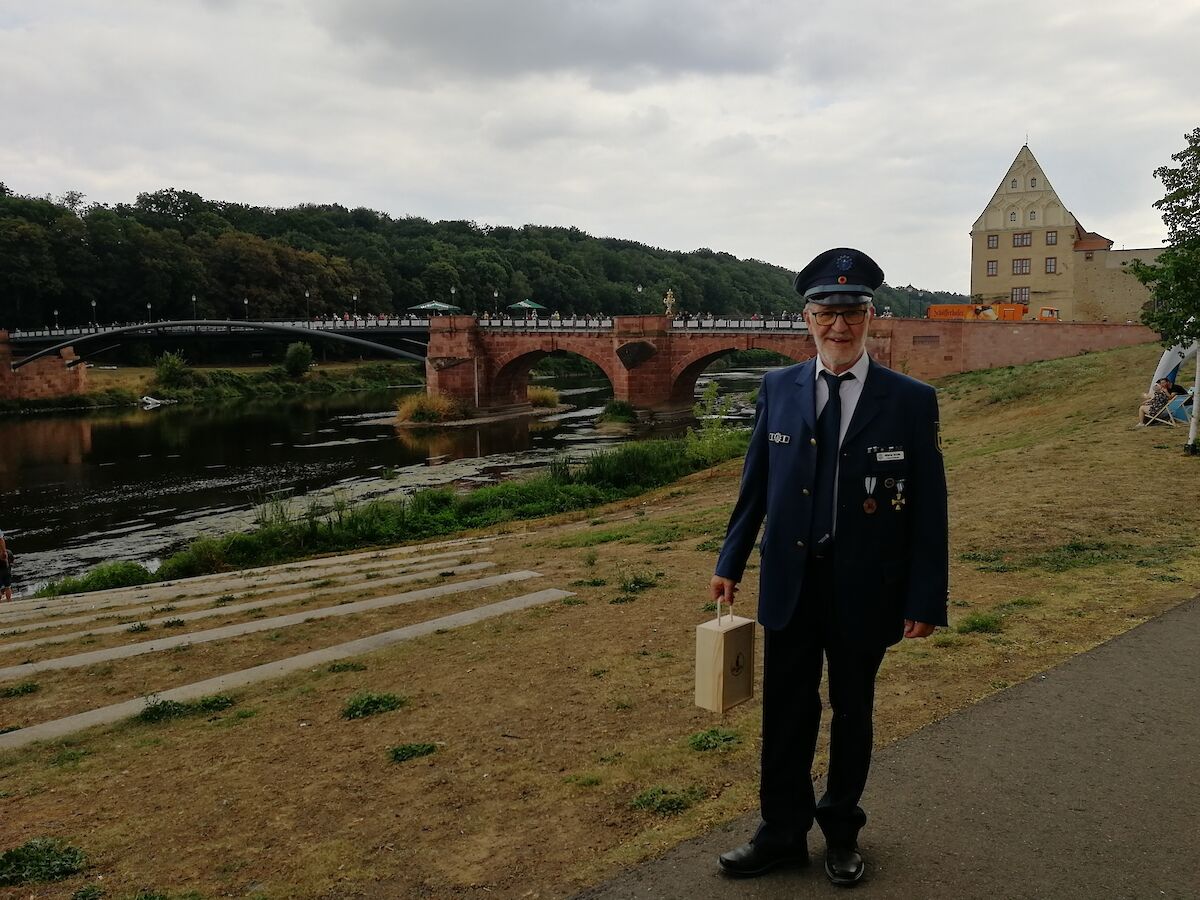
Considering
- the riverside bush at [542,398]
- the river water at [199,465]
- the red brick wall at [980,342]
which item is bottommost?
the river water at [199,465]

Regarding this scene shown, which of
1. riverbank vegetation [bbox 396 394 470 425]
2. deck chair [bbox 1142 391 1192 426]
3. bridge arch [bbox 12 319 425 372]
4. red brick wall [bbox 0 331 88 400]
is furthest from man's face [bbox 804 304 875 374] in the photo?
red brick wall [bbox 0 331 88 400]

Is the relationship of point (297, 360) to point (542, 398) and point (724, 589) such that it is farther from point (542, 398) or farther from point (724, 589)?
point (724, 589)

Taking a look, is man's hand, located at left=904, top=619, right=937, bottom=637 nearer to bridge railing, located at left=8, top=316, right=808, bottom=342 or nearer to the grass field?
the grass field

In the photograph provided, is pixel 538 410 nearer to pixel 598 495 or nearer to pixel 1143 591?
pixel 598 495

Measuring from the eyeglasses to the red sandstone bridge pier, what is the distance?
3959cm

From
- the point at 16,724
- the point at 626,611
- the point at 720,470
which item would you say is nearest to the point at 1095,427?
the point at 720,470

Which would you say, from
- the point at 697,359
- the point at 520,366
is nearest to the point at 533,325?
the point at 520,366

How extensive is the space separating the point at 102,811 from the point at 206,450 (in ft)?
132

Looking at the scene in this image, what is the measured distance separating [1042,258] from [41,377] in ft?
236

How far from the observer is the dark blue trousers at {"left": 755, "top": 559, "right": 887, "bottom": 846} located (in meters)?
3.50

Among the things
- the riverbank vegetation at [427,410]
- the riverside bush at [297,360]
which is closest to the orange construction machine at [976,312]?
the riverbank vegetation at [427,410]

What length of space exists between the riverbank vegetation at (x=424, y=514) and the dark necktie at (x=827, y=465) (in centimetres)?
1584

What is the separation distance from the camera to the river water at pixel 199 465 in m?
24.3

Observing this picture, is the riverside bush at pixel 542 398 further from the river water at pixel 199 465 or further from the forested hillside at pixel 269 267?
the forested hillside at pixel 269 267
